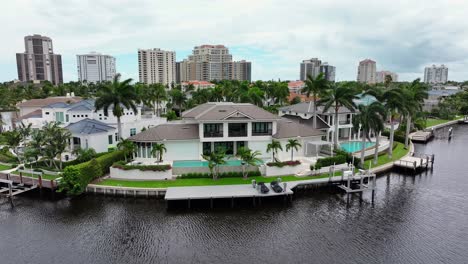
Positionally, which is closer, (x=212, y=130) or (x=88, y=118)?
(x=212, y=130)

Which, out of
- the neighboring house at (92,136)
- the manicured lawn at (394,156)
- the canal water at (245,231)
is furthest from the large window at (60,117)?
the manicured lawn at (394,156)

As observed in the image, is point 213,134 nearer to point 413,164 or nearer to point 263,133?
point 263,133

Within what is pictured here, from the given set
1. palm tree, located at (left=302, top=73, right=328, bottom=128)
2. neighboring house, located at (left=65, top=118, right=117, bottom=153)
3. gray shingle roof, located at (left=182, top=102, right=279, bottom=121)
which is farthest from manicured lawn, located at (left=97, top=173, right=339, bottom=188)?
palm tree, located at (left=302, top=73, right=328, bottom=128)

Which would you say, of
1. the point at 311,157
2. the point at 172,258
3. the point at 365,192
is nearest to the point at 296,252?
the point at 172,258

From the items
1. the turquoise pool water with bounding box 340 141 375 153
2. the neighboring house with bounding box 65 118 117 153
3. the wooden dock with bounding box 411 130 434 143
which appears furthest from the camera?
the wooden dock with bounding box 411 130 434 143

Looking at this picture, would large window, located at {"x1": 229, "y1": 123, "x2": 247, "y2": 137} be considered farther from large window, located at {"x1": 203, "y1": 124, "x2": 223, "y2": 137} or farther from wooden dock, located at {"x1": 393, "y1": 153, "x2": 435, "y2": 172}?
wooden dock, located at {"x1": 393, "y1": 153, "x2": 435, "y2": 172}

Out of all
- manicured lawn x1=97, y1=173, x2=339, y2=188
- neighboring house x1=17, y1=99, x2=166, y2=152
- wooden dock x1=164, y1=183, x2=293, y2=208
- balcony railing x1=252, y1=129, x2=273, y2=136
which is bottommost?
wooden dock x1=164, y1=183, x2=293, y2=208

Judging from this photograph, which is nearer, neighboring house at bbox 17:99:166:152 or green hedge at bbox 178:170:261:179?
green hedge at bbox 178:170:261:179

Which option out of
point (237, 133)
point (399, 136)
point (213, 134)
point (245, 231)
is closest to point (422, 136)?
point (399, 136)

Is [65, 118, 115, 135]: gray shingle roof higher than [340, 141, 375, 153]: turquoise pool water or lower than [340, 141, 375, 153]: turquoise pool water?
higher
